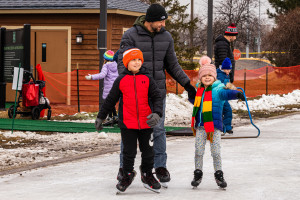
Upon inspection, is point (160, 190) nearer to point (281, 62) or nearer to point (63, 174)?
point (63, 174)

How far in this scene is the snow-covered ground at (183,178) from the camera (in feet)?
21.5

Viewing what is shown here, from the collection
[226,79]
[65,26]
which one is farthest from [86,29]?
[226,79]

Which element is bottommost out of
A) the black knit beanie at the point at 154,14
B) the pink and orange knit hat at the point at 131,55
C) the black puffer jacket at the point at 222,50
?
the pink and orange knit hat at the point at 131,55

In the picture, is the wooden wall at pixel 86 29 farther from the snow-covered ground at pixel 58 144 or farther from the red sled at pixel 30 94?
the red sled at pixel 30 94

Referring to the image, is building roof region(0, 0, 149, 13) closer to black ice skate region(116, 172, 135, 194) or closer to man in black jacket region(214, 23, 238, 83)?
man in black jacket region(214, 23, 238, 83)

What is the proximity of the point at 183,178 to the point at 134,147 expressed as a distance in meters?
1.13

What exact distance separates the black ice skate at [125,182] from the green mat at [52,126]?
20.1 ft

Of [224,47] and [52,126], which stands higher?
[224,47]

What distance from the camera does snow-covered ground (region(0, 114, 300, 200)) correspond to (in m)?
6.55

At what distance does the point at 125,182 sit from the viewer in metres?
6.66

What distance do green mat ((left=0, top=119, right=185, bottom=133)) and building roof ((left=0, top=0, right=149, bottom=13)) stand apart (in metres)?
7.17

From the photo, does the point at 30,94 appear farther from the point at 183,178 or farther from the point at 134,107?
the point at 134,107

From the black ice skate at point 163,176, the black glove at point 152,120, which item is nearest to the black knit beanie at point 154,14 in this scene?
the black glove at point 152,120

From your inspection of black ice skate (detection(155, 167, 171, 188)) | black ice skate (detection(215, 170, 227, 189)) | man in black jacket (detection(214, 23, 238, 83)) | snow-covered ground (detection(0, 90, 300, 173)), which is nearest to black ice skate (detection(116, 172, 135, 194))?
black ice skate (detection(155, 167, 171, 188))
